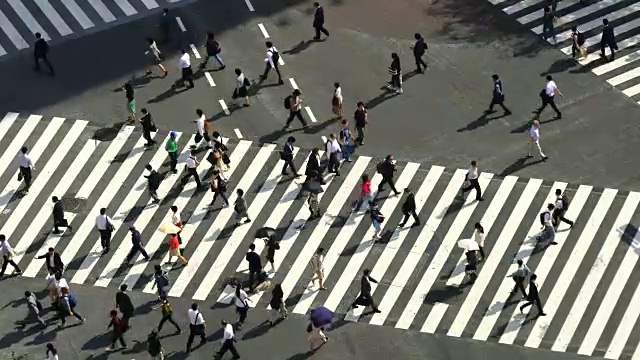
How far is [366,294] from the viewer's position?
49.0m

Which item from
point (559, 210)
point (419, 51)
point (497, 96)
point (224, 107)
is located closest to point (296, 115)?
point (224, 107)

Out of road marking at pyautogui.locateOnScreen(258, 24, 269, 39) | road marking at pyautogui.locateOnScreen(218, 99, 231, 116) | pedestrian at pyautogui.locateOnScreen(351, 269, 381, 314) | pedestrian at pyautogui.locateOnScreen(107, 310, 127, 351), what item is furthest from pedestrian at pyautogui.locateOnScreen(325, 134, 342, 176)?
pedestrian at pyautogui.locateOnScreen(107, 310, 127, 351)

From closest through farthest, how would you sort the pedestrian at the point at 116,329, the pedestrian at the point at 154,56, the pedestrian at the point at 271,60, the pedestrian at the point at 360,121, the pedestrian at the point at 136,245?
the pedestrian at the point at 116,329, the pedestrian at the point at 136,245, the pedestrian at the point at 360,121, the pedestrian at the point at 271,60, the pedestrian at the point at 154,56

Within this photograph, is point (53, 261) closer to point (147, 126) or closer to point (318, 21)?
point (147, 126)

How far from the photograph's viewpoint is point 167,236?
2073 inches

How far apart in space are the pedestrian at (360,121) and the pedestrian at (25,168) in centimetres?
1179

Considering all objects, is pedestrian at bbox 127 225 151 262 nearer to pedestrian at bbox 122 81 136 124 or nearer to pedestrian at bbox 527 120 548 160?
pedestrian at bbox 122 81 136 124

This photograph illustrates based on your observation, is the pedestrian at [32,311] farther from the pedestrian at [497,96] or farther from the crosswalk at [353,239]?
the pedestrian at [497,96]

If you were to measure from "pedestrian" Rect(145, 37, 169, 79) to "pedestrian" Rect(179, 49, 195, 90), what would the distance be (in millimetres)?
906

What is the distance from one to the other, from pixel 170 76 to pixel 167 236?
8.98m

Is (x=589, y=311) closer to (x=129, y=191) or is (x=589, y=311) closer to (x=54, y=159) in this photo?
(x=129, y=191)

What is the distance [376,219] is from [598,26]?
16.1 meters

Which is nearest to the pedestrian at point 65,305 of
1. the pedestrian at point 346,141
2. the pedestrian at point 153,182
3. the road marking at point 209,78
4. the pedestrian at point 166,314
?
the pedestrian at point 166,314

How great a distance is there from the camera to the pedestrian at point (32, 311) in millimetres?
48844
